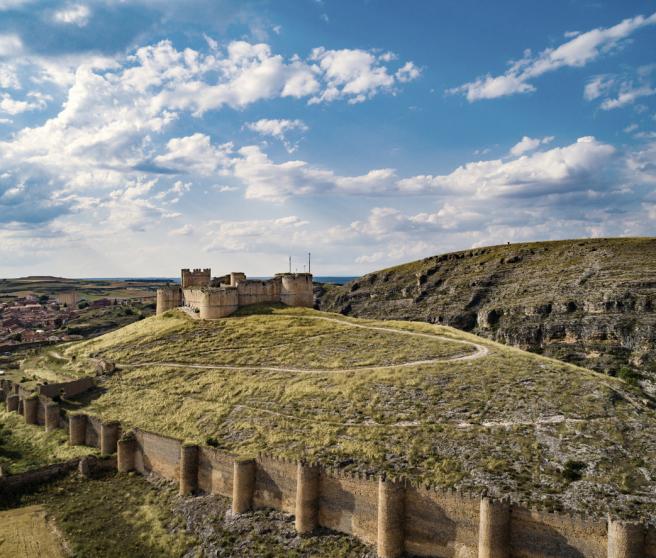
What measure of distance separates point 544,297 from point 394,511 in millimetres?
100296

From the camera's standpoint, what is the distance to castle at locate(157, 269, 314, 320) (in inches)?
2881

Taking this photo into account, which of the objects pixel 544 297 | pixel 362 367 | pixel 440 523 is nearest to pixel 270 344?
pixel 362 367

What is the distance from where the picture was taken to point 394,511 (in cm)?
2783

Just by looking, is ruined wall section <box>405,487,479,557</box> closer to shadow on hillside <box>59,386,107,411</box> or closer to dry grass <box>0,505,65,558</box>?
dry grass <box>0,505,65,558</box>

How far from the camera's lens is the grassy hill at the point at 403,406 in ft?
103

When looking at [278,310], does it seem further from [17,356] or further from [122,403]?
[17,356]

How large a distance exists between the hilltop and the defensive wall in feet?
214

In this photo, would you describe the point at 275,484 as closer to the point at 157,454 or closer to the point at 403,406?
the point at 157,454

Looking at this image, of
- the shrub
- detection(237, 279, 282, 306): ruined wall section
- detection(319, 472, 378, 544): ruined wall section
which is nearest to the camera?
detection(319, 472, 378, 544): ruined wall section

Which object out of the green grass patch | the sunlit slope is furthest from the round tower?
the green grass patch

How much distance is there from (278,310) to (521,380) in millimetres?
37764

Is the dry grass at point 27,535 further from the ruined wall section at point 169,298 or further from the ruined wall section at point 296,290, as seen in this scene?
the ruined wall section at point 169,298

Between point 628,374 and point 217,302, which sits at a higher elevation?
point 217,302

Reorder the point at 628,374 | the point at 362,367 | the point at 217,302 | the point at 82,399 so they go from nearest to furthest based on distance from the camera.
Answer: the point at 362,367 < the point at 82,399 < the point at 217,302 < the point at 628,374
